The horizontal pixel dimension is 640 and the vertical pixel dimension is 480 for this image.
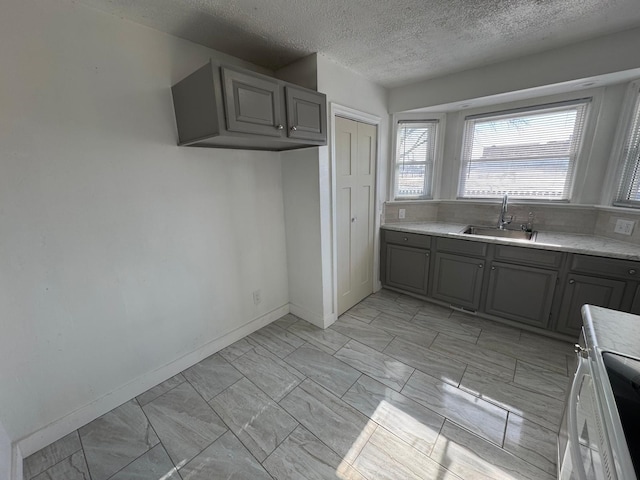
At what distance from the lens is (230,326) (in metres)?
2.35

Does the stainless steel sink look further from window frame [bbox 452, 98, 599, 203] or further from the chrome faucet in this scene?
window frame [bbox 452, 98, 599, 203]

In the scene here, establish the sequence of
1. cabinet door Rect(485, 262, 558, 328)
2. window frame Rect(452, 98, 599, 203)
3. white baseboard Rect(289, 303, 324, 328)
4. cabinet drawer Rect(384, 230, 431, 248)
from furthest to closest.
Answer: cabinet drawer Rect(384, 230, 431, 248), white baseboard Rect(289, 303, 324, 328), window frame Rect(452, 98, 599, 203), cabinet door Rect(485, 262, 558, 328)

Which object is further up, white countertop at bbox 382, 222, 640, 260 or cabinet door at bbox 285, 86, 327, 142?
cabinet door at bbox 285, 86, 327, 142

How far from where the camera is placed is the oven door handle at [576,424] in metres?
0.82

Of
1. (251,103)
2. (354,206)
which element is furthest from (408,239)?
(251,103)

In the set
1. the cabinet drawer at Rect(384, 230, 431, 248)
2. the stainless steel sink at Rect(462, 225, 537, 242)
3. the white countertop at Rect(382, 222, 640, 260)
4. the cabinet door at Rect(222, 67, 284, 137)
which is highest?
the cabinet door at Rect(222, 67, 284, 137)

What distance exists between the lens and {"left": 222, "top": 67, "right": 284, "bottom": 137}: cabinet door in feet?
4.82

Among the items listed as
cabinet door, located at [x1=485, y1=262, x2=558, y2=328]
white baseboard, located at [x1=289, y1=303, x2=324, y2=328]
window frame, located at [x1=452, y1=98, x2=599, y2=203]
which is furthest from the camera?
white baseboard, located at [x1=289, y1=303, x2=324, y2=328]

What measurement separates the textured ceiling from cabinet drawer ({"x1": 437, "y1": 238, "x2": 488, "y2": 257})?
1.60 meters

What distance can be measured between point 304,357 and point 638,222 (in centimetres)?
289

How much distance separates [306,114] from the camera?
1913 mm

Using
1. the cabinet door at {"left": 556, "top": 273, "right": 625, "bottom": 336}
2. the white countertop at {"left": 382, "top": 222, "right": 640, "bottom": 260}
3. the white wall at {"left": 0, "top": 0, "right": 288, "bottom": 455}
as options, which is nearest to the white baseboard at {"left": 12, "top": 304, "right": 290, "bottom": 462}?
the white wall at {"left": 0, "top": 0, "right": 288, "bottom": 455}

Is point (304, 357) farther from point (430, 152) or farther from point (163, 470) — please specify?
point (430, 152)

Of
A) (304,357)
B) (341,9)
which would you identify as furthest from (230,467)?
(341,9)
